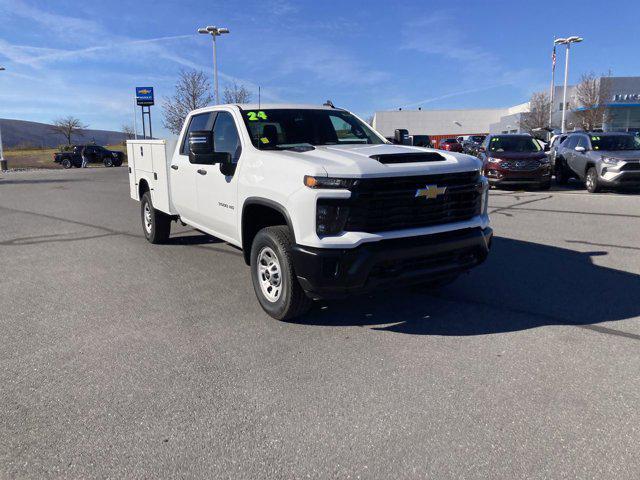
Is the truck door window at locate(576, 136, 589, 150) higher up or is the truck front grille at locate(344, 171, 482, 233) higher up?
the truck door window at locate(576, 136, 589, 150)

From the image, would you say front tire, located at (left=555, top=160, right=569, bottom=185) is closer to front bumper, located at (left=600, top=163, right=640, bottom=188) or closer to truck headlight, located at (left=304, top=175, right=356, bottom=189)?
front bumper, located at (left=600, top=163, right=640, bottom=188)

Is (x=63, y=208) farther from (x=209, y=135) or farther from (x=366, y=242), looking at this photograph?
(x=366, y=242)

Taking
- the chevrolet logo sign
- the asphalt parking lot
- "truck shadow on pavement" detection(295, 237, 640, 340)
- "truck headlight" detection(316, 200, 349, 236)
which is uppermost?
the chevrolet logo sign

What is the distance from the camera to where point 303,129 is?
5.48 meters

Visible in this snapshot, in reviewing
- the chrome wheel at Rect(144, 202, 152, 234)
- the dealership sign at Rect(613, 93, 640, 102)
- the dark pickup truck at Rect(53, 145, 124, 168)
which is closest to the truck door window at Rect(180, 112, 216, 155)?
the chrome wheel at Rect(144, 202, 152, 234)

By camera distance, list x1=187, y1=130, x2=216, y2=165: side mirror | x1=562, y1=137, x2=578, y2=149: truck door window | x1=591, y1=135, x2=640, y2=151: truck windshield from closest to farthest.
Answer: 1. x1=187, y1=130, x2=216, y2=165: side mirror
2. x1=591, y1=135, x2=640, y2=151: truck windshield
3. x1=562, y1=137, x2=578, y2=149: truck door window

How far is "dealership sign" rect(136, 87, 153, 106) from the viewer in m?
54.0

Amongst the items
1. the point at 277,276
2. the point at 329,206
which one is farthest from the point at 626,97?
the point at 329,206

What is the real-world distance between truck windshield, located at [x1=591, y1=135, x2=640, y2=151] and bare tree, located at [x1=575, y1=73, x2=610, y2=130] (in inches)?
1299

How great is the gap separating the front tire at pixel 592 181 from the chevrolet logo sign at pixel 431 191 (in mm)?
11303

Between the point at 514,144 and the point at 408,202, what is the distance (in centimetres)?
1269

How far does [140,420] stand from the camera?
3.00 m

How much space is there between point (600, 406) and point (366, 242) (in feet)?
6.04

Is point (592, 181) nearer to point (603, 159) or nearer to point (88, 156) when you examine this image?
point (603, 159)
